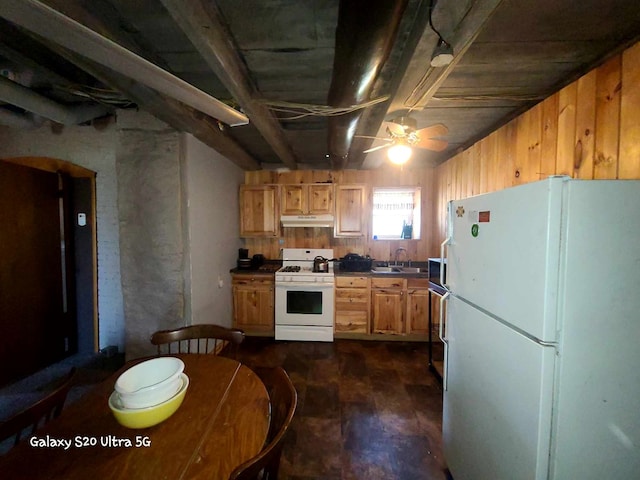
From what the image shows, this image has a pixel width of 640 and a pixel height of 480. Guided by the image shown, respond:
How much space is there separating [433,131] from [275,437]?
211 cm

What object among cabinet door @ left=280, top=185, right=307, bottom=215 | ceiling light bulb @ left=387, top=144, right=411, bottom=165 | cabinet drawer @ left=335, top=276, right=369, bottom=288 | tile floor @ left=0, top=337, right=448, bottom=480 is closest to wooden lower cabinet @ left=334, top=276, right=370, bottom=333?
cabinet drawer @ left=335, top=276, right=369, bottom=288

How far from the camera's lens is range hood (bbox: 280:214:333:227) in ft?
11.7

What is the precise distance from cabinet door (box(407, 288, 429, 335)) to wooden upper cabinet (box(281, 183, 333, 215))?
164 centimetres

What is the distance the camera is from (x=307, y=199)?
3.63m

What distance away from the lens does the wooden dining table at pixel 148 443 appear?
2.54 ft

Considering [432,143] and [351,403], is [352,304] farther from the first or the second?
[432,143]

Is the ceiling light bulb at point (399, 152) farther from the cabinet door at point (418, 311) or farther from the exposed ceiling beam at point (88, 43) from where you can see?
the cabinet door at point (418, 311)

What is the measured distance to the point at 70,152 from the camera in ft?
8.63

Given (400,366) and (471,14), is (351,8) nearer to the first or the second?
(471,14)

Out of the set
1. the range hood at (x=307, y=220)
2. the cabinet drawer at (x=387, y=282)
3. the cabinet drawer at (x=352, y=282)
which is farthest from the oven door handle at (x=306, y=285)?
the range hood at (x=307, y=220)

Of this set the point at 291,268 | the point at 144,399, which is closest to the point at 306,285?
the point at 291,268

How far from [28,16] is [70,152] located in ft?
A: 9.02

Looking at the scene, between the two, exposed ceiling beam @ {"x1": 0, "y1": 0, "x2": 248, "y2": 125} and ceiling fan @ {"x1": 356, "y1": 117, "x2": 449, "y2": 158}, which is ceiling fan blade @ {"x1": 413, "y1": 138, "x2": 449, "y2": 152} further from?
exposed ceiling beam @ {"x1": 0, "y1": 0, "x2": 248, "y2": 125}

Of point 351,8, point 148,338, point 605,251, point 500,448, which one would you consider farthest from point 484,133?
point 148,338
